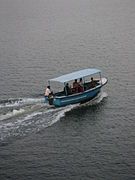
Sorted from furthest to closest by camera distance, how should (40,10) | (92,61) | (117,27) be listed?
(40,10), (117,27), (92,61)

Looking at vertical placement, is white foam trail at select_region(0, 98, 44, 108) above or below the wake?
above

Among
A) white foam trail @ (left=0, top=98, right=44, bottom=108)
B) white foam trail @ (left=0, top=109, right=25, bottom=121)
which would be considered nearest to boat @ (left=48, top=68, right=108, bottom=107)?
white foam trail @ (left=0, top=98, right=44, bottom=108)

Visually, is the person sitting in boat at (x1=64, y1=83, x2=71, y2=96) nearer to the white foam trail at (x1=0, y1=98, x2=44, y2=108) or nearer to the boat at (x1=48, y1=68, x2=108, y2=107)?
the boat at (x1=48, y1=68, x2=108, y2=107)

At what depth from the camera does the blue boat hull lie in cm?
5812

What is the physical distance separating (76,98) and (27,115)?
27.0ft

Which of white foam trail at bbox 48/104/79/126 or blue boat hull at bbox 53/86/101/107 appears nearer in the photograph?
white foam trail at bbox 48/104/79/126

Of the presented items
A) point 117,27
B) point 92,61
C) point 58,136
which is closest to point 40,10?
point 117,27

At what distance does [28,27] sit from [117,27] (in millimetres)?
23234

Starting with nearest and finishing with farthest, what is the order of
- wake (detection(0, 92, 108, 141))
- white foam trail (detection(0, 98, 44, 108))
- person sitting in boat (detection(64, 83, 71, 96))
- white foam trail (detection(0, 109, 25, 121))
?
1. wake (detection(0, 92, 108, 141))
2. white foam trail (detection(0, 109, 25, 121))
3. white foam trail (detection(0, 98, 44, 108))
4. person sitting in boat (detection(64, 83, 71, 96))

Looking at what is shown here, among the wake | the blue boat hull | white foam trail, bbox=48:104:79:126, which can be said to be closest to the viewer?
the wake

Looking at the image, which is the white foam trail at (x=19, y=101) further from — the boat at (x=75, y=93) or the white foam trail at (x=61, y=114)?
the white foam trail at (x=61, y=114)

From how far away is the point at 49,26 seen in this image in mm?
120125

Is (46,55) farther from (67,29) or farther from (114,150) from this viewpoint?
(114,150)

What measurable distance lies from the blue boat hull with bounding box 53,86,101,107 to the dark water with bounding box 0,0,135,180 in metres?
0.89
